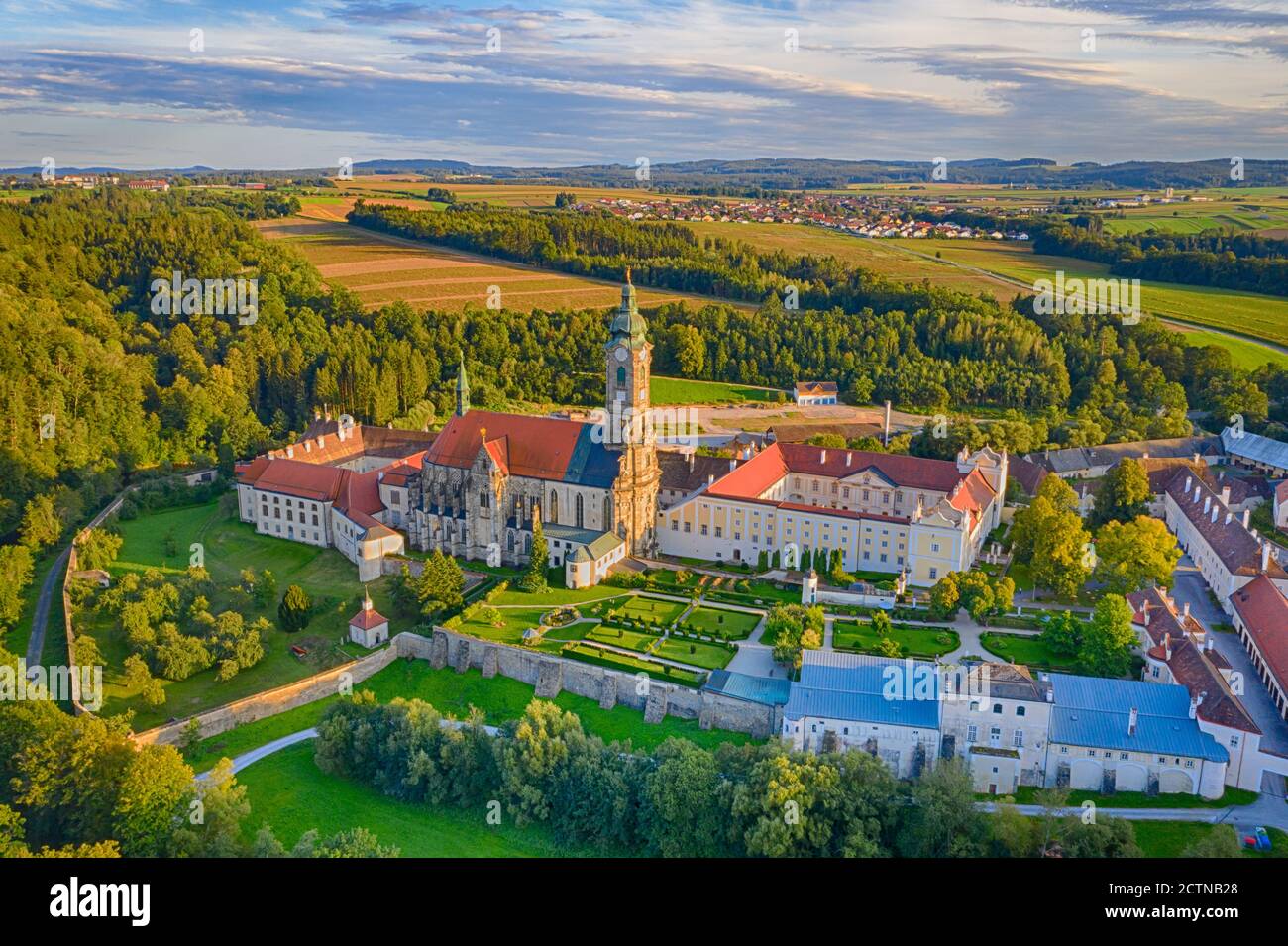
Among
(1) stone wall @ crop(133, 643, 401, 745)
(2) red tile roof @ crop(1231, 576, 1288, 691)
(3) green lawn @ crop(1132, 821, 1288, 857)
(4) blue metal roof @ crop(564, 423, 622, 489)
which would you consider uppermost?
(4) blue metal roof @ crop(564, 423, 622, 489)

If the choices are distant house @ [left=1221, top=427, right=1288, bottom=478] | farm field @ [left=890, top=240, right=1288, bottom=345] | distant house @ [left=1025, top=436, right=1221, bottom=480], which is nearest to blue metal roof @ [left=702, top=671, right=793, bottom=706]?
distant house @ [left=1025, top=436, right=1221, bottom=480]

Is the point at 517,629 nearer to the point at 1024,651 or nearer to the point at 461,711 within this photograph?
the point at 461,711

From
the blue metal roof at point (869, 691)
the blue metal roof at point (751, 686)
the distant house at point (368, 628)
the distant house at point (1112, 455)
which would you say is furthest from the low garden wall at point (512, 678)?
the distant house at point (1112, 455)

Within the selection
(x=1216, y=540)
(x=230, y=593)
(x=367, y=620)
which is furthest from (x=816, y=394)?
(x=230, y=593)

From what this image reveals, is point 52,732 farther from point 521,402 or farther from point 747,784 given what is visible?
point 521,402

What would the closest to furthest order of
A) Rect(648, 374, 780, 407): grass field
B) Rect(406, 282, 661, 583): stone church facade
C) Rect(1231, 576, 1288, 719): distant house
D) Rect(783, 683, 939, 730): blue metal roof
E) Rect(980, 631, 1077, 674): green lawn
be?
1. Rect(783, 683, 939, 730): blue metal roof
2. Rect(1231, 576, 1288, 719): distant house
3. Rect(980, 631, 1077, 674): green lawn
4. Rect(406, 282, 661, 583): stone church facade
5. Rect(648, 374, 780, 407): grass field

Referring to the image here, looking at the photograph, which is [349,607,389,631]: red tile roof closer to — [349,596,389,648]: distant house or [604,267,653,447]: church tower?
[349,596,389,648]: distant house
